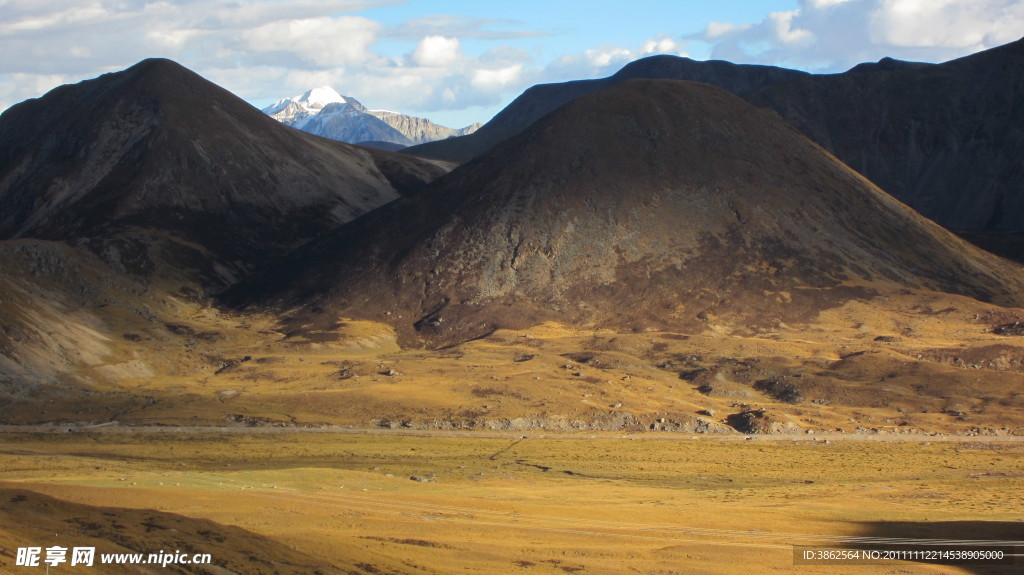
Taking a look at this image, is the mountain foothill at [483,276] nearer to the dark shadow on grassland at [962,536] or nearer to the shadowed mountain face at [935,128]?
the dark shadow on grassland at [962,536]

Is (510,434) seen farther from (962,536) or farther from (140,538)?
(140,538)

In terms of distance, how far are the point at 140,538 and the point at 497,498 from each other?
59.7 feet

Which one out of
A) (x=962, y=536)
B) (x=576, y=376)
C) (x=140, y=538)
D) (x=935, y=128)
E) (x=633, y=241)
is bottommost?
(x=962, y=536)

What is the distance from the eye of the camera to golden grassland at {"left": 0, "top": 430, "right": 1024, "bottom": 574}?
29.1 meters

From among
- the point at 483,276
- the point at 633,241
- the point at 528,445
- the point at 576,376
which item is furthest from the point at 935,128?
the point at 528,445

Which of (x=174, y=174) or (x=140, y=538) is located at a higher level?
(x=174, y=174)

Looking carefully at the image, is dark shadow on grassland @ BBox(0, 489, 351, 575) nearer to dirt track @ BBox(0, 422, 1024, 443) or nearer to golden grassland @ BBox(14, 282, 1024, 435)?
dirt track @ BBox(0, 422, 1024, 443)

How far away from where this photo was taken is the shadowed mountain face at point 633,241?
335 ft

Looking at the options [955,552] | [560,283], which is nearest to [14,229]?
[560,283]

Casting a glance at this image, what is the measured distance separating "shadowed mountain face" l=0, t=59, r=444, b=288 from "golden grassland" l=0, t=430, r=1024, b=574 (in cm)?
6090

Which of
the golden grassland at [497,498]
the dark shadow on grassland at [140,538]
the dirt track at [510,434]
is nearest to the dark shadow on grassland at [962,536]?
the golden grassland at [497,498]

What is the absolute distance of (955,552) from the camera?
3338 centimetres

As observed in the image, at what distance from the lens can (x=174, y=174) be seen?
130250 mm

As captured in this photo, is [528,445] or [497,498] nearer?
[497,498]
